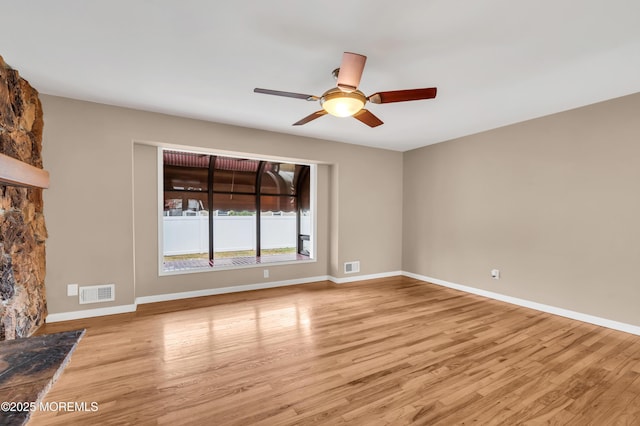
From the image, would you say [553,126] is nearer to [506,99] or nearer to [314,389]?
[506,99]

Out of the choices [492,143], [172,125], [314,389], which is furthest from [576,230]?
[172,125]

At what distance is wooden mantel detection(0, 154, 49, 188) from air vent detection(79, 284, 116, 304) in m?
1.25

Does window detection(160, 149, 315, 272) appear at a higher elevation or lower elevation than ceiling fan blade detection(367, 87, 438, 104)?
lower

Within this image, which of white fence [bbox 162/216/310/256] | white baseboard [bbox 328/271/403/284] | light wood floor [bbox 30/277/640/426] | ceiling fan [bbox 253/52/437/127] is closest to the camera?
light wood floor [bbox 30/277/640/426]

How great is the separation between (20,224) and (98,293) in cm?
114

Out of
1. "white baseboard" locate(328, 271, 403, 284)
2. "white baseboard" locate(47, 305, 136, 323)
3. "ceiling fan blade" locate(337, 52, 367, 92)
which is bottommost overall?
"white baseboard" locate(328, 271, 403, 284)

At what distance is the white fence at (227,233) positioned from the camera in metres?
4.75

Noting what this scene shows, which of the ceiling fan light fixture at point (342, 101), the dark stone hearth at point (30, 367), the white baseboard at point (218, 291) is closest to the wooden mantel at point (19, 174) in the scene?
the dark stone hearth at point (30, 367)

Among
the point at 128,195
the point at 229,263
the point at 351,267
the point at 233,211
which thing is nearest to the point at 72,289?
the point at 128,195

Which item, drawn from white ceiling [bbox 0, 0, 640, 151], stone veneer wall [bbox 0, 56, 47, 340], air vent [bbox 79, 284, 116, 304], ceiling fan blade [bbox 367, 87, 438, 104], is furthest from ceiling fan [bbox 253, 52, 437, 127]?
air vent [bbox 79, 284, 116, 304]

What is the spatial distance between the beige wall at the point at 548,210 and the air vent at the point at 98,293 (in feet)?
16.1

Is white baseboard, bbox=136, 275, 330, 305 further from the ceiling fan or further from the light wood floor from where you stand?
the ceiling fan

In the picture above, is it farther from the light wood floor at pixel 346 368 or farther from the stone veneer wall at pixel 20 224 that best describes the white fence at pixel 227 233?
the stone veneer wall at pixel 20 224

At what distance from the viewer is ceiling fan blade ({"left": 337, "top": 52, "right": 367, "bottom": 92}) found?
6.38 ft
